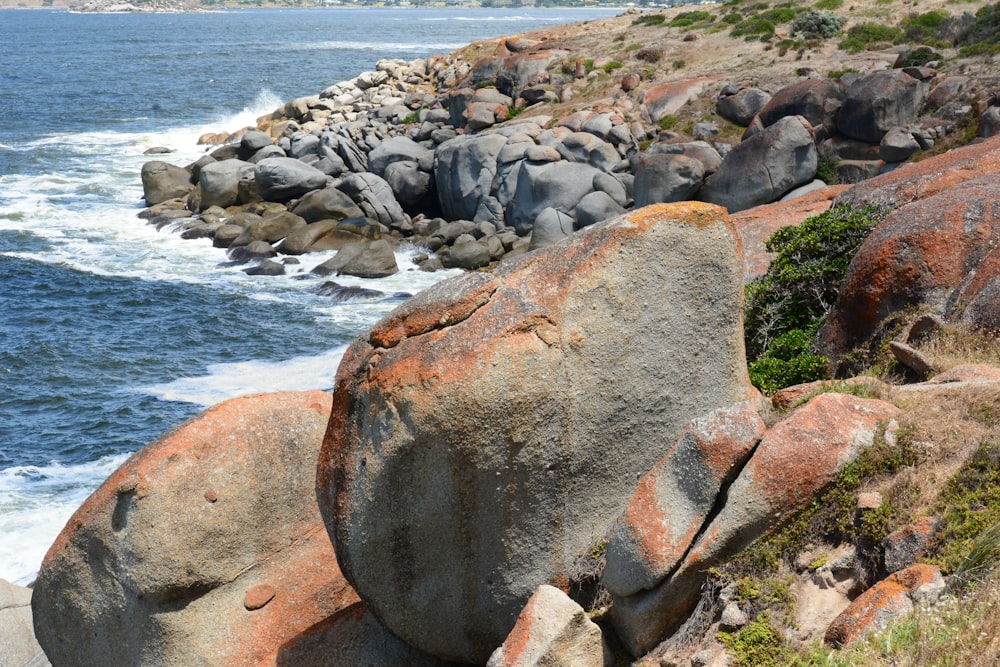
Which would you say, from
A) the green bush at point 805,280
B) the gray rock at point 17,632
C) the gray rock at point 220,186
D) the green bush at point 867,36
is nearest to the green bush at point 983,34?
the green bush at point 867,36

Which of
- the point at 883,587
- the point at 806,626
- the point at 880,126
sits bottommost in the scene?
the point at 880,126

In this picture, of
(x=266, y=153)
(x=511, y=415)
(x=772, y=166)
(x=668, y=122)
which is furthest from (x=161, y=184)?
(x=511, y=415)

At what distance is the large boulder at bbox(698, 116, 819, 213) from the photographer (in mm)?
32250

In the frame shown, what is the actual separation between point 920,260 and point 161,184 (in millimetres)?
41125

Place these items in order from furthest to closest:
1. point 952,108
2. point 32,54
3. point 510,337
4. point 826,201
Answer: point 32,54
point 952,108
point 826,201
point 510,337

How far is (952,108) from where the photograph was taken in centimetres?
3266

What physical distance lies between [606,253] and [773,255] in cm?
914

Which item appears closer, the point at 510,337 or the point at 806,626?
the point at 806,626

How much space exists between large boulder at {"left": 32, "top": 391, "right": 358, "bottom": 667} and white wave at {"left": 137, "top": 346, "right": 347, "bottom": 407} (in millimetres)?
14246

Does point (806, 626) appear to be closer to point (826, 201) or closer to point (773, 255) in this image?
point (773, 255)

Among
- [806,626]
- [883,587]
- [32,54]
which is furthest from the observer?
[32,54]

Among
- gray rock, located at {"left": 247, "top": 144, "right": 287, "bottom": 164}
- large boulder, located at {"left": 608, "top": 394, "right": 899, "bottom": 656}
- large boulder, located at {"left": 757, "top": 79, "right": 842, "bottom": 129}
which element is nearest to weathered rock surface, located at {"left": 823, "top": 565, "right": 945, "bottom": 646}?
large boulder, located at {"left": 608, "top": 394, "right": 899, "bottom": 656}

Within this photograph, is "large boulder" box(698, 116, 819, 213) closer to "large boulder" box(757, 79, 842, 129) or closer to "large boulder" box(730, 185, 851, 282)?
"large boulder" box(757, 79, 842, 129)

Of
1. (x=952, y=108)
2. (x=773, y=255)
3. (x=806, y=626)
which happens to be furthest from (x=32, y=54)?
(x=806, y=626)
